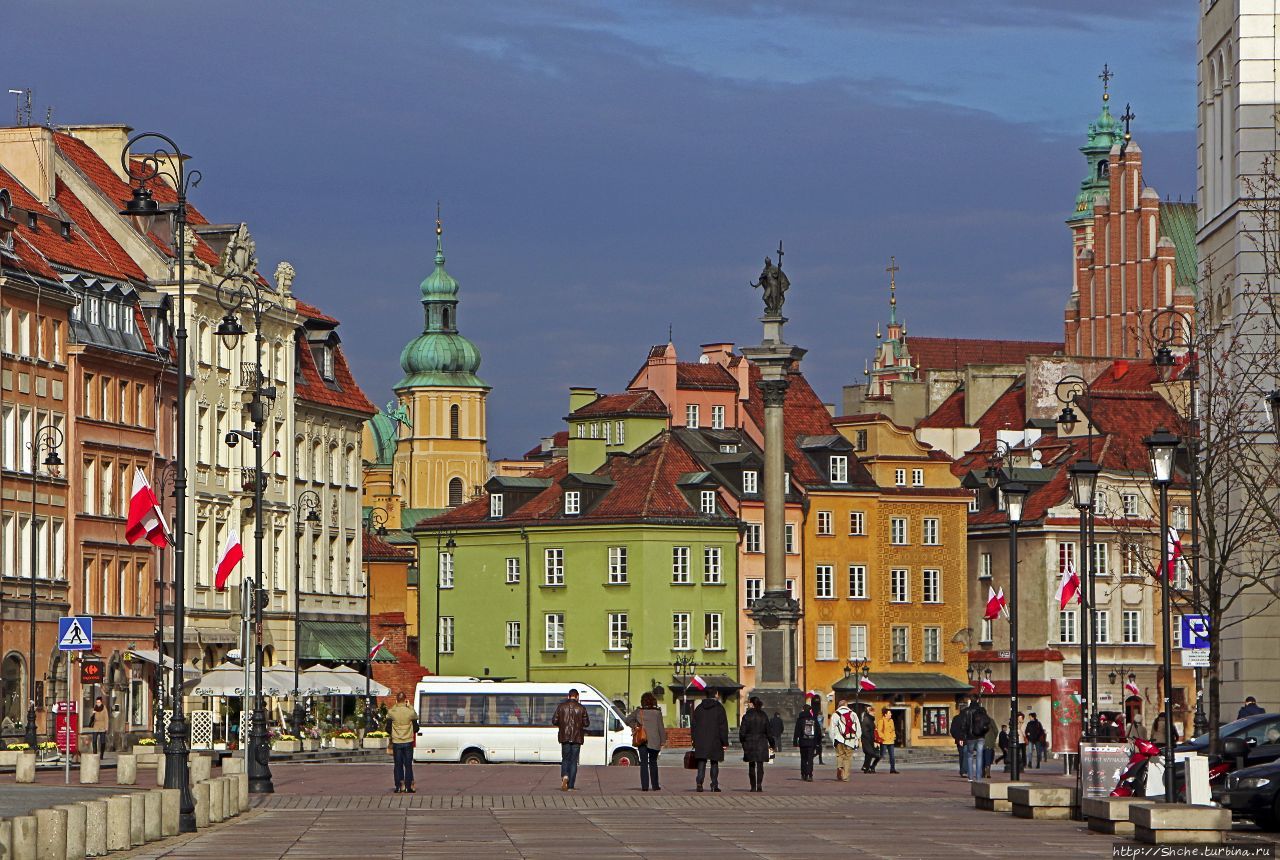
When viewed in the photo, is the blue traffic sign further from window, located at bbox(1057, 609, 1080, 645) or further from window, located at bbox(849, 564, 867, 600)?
window, located at bbox(849, 564, 867, 600)

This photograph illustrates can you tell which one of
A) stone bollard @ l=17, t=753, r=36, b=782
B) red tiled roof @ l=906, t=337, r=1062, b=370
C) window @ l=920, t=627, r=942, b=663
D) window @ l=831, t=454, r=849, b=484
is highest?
red tiled roof @ l=906, t=337, r=1062, b=370

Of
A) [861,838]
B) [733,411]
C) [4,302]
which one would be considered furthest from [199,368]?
[861,838]

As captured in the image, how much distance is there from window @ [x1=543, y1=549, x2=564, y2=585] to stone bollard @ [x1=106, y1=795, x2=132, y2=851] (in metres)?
80.2

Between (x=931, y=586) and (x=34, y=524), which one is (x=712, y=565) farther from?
(x=34, y=524)

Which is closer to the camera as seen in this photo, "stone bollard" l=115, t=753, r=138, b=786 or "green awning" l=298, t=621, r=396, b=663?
"stone bollard" l=115, t=753, r=138, b=786

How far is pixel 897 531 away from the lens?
374ft

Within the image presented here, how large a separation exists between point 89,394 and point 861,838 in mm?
53408

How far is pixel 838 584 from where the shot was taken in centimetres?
11250

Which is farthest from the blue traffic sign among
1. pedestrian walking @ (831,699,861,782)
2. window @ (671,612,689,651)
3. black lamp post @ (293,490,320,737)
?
window @ (671,612,689,651)

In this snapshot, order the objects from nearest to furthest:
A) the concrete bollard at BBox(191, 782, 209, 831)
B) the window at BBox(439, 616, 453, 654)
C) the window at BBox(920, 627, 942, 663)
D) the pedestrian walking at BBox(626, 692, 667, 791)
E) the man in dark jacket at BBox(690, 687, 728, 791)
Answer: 1. the concrete bollard at BBox(191, 782, 209, 831)
2. the man in dark jacket at BBox(690, 687, 728, 791)
3. the pedestrian walking at BBox(626, 692, 667, 791)
4. the window at BBox(920, 627, 942, 663)
5. the window at BBox(439, 616, 453, 654)

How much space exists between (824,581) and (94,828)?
83.9 meters

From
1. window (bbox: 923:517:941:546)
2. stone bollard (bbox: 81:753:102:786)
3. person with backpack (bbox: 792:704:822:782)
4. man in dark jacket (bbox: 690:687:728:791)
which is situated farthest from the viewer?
window (bbox: 923:517:941:546)

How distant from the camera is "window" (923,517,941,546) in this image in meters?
114

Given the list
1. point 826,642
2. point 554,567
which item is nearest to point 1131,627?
point 826,642
